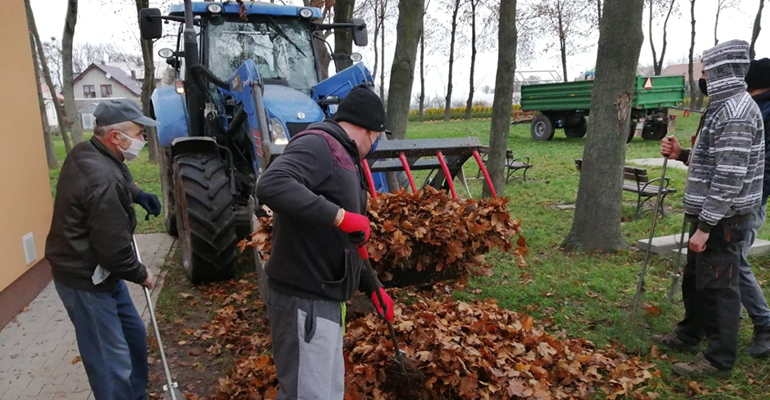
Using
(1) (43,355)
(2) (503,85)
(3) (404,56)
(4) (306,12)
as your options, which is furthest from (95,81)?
(1) (43,355)

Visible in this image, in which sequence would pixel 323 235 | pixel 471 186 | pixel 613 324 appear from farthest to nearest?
pixel 471 186 → pixel 613 324 → pixel 323 235

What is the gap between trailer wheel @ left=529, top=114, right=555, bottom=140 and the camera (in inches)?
778

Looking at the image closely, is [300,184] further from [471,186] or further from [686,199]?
[471,186]

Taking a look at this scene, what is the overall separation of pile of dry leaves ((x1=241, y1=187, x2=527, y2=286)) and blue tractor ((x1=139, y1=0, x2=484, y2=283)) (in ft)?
1.88

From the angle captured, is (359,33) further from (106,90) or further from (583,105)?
(106,90)

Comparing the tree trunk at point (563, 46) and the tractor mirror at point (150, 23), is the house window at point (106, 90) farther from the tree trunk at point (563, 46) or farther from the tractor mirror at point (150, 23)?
the tractor mirror at point (150, 23)

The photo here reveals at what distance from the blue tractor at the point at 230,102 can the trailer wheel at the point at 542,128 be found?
1421cm

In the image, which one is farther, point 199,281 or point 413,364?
point 199,281

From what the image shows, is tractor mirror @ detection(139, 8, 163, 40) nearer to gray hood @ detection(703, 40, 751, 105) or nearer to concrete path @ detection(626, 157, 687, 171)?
gray hood @ detection(703, 40, 751, 105)

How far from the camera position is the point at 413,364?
11.4ft

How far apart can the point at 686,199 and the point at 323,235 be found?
2.85 m

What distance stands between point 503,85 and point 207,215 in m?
4.87

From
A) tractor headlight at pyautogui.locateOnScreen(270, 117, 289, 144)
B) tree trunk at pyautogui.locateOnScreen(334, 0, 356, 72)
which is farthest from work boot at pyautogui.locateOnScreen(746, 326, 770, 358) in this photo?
tree trunk at pyautogui.locateOnScreen(334, 0, 356, 72)

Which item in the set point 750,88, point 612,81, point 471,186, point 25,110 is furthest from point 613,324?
point 471,186
